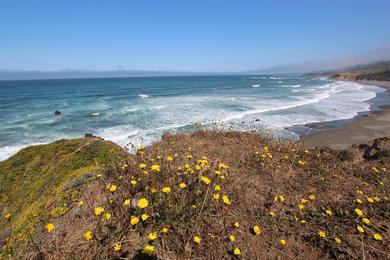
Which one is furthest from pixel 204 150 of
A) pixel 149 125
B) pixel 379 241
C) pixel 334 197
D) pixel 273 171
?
pixel 149 125

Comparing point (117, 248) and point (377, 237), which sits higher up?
point (117, 248)

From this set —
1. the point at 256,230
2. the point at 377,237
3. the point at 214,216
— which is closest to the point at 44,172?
the point at 214,216

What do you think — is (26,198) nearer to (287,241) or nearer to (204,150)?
(204,150)

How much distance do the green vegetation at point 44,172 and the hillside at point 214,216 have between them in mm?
510

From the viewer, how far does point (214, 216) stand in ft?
9.78

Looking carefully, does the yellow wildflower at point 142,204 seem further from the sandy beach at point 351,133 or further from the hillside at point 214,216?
the sandy beach at point 351,133

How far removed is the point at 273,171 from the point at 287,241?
1860 millimetres

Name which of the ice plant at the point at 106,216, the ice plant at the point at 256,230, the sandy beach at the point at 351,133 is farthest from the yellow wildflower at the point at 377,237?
the sandy beach at the point at 351,133

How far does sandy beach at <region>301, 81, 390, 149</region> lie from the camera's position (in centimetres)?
1447

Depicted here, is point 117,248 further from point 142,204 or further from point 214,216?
point 214,216

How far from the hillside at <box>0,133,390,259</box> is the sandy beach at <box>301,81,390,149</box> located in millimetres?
9912

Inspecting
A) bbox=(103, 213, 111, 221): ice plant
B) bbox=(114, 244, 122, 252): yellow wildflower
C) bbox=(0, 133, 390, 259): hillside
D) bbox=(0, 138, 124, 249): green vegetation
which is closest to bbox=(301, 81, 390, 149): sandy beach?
bbox=(0, 133, 390, 259): hillside

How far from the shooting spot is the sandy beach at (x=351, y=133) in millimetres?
14469

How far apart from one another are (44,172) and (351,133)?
18.7 meters
